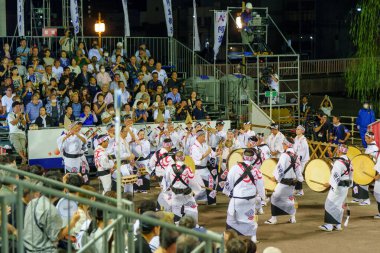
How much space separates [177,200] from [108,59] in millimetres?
9829

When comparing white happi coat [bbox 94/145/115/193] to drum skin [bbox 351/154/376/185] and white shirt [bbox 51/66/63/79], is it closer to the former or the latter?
Result: drum skin [bbox 351/154/376/185]

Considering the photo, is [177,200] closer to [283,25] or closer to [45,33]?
[45,33]

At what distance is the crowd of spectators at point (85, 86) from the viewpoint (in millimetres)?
18609

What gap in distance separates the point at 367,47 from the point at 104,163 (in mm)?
12493

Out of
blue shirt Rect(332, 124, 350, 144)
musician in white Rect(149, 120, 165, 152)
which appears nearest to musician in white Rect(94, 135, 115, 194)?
musician in white Rect(149, 120, 165, 152)

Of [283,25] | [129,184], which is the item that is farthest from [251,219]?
[283,25]

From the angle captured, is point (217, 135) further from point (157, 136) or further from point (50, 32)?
point (50, 32)

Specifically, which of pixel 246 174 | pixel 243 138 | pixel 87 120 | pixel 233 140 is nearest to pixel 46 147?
pixel 87 120

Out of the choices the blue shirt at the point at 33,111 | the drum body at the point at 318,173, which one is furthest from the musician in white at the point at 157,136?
the drum body at the point at 318,173

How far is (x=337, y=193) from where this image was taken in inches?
544

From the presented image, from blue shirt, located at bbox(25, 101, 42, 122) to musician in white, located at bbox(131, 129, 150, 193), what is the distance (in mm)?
2621

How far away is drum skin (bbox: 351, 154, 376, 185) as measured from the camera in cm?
1550

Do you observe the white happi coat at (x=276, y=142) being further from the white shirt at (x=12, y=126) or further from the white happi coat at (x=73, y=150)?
the white shirt at (x=12, y=126)

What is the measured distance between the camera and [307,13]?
48.2 meters
